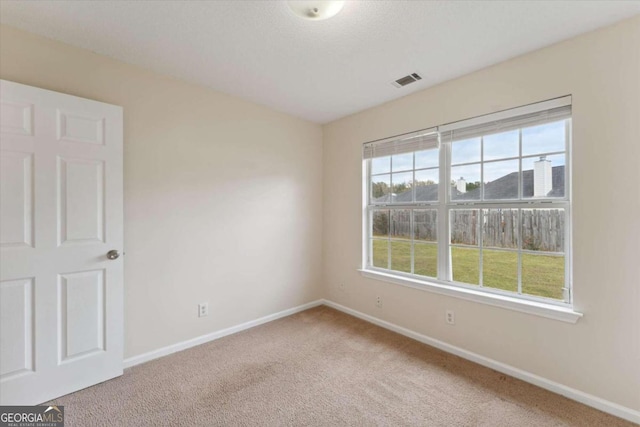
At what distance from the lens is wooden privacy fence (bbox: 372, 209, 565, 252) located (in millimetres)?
1995

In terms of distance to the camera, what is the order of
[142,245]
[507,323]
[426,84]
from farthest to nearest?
[426,84] → [142,245] → [507,323]

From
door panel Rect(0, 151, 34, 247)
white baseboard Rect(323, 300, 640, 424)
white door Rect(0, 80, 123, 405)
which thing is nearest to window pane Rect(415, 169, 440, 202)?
white baseboard Rect(323, 300, 640, 424)

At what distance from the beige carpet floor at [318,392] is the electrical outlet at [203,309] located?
29 cm

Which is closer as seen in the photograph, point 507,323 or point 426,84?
point 507,323

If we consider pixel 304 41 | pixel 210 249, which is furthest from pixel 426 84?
pixel 210 249

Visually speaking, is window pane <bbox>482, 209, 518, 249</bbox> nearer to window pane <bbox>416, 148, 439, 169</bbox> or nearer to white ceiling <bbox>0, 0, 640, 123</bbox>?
window pane <bbox>416, 148, 439, 169</bbox>

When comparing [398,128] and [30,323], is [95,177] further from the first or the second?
[398,128]

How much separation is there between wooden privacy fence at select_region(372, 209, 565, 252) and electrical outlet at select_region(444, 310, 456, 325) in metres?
0.63

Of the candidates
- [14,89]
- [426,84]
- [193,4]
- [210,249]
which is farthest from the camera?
[210,249]

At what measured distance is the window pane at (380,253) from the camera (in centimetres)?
306

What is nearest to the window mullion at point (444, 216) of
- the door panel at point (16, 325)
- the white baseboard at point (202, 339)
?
the white baseboard at point (202, 339)

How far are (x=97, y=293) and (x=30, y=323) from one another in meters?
0.35

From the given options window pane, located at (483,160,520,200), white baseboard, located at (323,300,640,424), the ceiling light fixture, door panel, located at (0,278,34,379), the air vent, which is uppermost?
the air vent

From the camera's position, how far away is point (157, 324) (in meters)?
2.33
